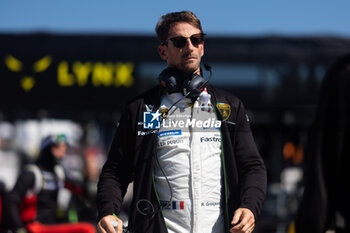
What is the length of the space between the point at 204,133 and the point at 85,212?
6.14 metres

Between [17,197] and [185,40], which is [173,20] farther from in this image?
[17,197]

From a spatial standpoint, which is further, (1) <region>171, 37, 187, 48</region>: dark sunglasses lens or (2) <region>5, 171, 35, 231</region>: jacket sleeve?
(2) <region>5, 171, 35, 231</region>: jacket sleeve

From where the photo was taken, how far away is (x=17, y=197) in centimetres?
567

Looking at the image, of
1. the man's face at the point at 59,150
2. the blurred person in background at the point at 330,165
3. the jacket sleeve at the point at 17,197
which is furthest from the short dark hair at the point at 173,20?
the man's face at the point at 59,150

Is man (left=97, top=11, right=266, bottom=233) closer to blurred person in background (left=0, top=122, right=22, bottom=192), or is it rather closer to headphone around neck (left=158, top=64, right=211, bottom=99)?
headphone around neck (left=158, top=64, right=211, bottom=99)

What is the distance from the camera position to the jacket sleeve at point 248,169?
233 centimetres

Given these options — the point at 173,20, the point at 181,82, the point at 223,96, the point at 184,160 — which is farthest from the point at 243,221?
the point at 173,20

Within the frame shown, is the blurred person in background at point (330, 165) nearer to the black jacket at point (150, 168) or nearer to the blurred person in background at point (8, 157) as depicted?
the black jacket at point (150, 168)

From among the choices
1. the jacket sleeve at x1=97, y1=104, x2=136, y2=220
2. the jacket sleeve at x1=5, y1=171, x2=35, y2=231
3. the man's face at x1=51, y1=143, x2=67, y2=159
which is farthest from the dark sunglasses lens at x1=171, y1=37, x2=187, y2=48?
the man's face at x1=51, y1=143, x2=67, y2=159

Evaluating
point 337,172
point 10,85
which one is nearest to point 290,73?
point 10,85

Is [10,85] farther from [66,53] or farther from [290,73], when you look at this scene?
[290,73]

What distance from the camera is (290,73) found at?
870 cm

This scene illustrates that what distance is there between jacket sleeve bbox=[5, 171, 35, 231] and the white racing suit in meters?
3.50

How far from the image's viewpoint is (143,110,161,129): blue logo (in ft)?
8.13
